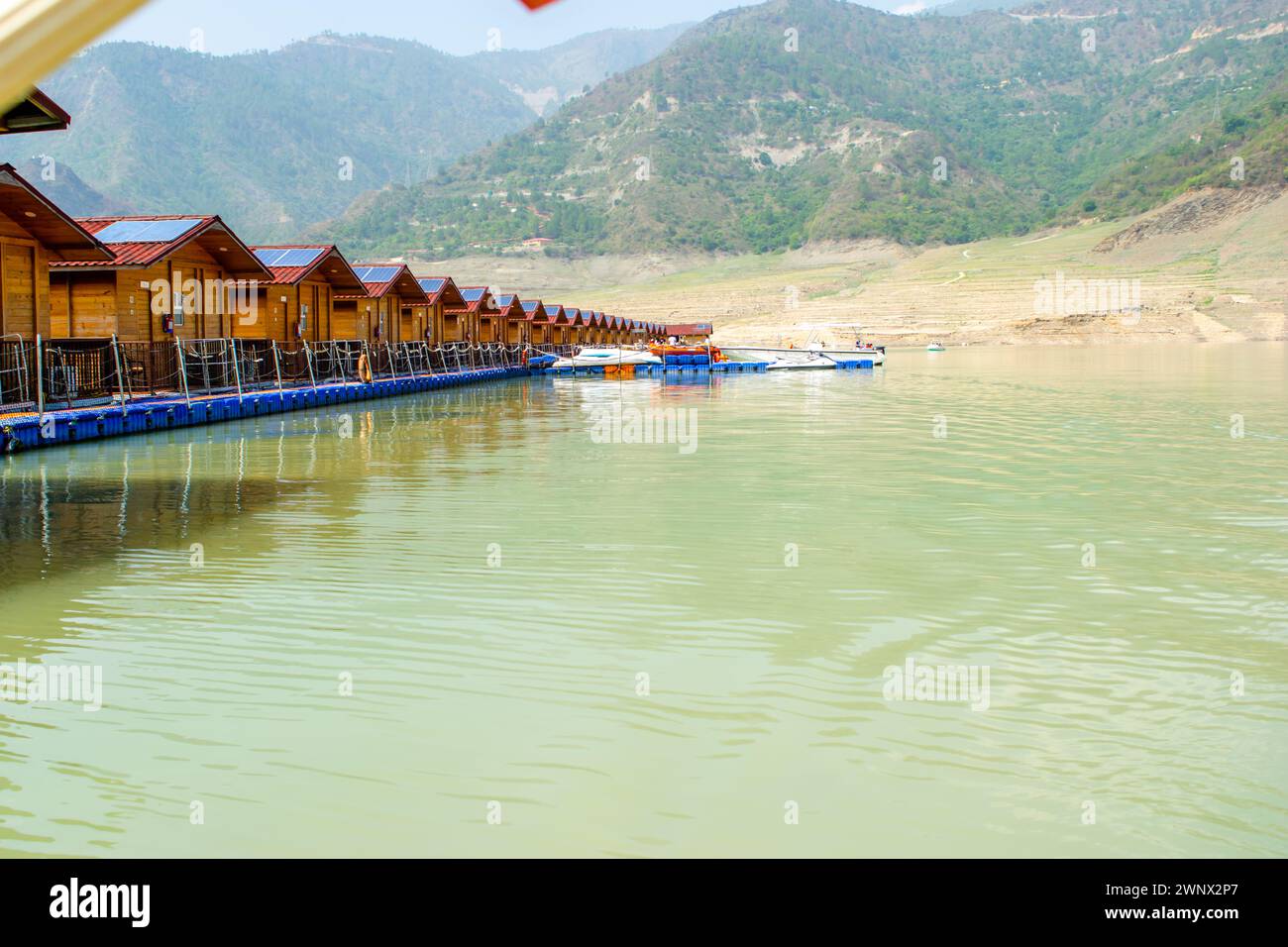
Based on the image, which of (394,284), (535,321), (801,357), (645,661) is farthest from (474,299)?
(645,661)

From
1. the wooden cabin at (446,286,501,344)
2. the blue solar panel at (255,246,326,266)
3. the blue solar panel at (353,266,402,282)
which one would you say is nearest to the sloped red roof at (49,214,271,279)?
the blue solar panel at (255,246,326,266)

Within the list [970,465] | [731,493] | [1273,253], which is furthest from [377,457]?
[1273,253]

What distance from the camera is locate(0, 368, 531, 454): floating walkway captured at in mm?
20500

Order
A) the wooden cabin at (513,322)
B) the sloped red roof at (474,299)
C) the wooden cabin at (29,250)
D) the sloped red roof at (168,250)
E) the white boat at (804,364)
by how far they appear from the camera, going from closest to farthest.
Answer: the wooden cabin at (29,250)
the sloped red roof at (168,250)
the sloped red roof at (474,299)
the white boat at (804,364)
the wooden cabin at (513,322)

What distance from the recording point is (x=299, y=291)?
37281 mm

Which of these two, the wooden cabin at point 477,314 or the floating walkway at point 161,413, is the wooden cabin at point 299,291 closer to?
the floating walkway at point 161,413

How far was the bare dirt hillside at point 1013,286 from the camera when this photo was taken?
103 meters

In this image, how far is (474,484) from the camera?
54.7 feet

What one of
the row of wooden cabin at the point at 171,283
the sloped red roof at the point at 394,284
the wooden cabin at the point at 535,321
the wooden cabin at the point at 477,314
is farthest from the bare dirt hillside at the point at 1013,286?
the row of wooden cabin at the point at 171,283

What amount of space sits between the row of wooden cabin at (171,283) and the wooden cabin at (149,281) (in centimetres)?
3

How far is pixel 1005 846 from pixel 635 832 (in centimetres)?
161

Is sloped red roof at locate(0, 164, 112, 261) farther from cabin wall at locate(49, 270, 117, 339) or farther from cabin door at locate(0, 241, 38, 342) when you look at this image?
cabin wall at locate(49, 270, 117, 339)
